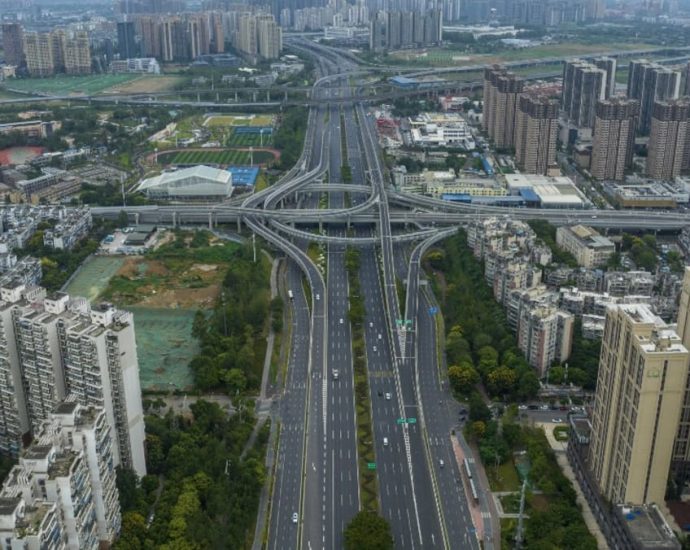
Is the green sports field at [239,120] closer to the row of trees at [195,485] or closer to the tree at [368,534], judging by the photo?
the row of trees at [195,485]

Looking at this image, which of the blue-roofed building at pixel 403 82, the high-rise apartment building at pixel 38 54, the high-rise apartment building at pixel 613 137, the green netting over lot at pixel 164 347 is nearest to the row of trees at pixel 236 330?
the green netting over lot at pixel 164 347

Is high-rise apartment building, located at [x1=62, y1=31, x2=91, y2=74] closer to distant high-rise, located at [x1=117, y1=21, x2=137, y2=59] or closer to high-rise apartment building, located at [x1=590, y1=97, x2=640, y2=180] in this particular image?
distant high-rise, located at [x1=117, y1=21, x2=137, y2=59]

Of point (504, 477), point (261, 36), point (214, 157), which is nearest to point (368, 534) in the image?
point (504, 477)

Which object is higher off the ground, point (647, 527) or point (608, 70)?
point (608, 70)

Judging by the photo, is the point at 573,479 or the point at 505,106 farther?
the point at 505,106

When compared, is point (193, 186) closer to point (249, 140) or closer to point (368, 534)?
point (249, 140)

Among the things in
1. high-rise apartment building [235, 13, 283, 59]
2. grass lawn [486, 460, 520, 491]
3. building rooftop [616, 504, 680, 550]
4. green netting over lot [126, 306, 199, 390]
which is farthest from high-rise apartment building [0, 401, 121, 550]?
high-rise apartment building [235, 13, 283, 59]

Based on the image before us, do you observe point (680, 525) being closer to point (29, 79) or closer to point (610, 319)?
point (610, 319)
